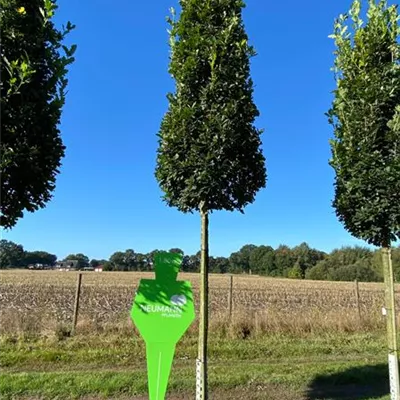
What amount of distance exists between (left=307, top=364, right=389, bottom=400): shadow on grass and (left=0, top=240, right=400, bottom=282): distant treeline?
66176mm

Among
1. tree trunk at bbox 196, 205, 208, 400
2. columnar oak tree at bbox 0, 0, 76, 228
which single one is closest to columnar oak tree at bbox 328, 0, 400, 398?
tree trunk at bbox 196, 205, 208, 400

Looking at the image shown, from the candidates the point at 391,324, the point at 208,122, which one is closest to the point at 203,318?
the point at 208,122

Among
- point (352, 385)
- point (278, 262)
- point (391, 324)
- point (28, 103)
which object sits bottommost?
point (352, 385)

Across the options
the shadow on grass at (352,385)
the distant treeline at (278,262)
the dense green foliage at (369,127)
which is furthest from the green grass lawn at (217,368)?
the distant treeline at (278,262)

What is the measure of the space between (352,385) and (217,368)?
2.51 meters

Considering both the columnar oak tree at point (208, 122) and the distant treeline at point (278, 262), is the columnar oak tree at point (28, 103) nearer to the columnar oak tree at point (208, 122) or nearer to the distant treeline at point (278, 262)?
the columnar oak tree at point (208, 122)

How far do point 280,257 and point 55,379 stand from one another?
9831cm

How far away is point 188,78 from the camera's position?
5402 mm

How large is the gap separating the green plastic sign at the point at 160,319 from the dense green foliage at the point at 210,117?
0.99 m

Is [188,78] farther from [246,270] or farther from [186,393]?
[246,270]

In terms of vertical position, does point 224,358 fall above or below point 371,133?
below

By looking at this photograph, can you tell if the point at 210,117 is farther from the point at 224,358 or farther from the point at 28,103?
the point at 224,358

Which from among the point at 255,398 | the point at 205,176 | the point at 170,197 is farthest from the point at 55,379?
the point at 205,176

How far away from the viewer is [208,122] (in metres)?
5.26
